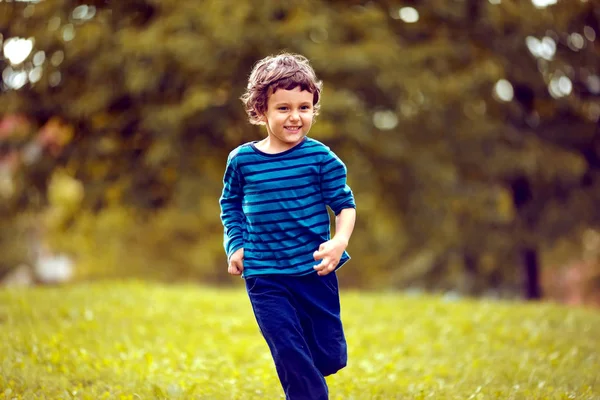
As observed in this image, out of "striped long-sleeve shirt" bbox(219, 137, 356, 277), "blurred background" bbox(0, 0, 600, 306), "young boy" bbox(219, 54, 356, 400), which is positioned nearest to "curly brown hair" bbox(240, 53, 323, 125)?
"young boy" bbox(219, 54, 356, 400)

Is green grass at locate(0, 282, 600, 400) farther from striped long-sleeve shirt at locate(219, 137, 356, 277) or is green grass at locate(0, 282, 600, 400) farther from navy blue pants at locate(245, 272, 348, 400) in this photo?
striped long-sleeve shirt at locate(219, 137, 356, 277)

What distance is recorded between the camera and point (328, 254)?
328 cm

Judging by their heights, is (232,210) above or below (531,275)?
above

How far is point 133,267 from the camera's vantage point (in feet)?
74.0

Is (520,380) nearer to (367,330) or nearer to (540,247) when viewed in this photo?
(367,330)

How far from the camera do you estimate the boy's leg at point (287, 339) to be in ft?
11.2

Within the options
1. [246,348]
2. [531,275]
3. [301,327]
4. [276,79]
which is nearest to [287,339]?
[301,327]

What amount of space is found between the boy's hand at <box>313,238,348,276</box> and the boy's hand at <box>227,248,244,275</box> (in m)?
0.40

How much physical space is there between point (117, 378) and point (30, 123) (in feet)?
22.6

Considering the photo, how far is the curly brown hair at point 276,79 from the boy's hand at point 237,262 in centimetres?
71

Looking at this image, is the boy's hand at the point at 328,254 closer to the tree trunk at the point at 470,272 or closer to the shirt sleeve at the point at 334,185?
the shirt sleeve at the point at 334,185

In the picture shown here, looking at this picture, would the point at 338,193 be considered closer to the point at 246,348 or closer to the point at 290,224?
the point at 290,224

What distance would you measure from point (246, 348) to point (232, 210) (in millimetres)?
3133

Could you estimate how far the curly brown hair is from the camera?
3396 millimetres
